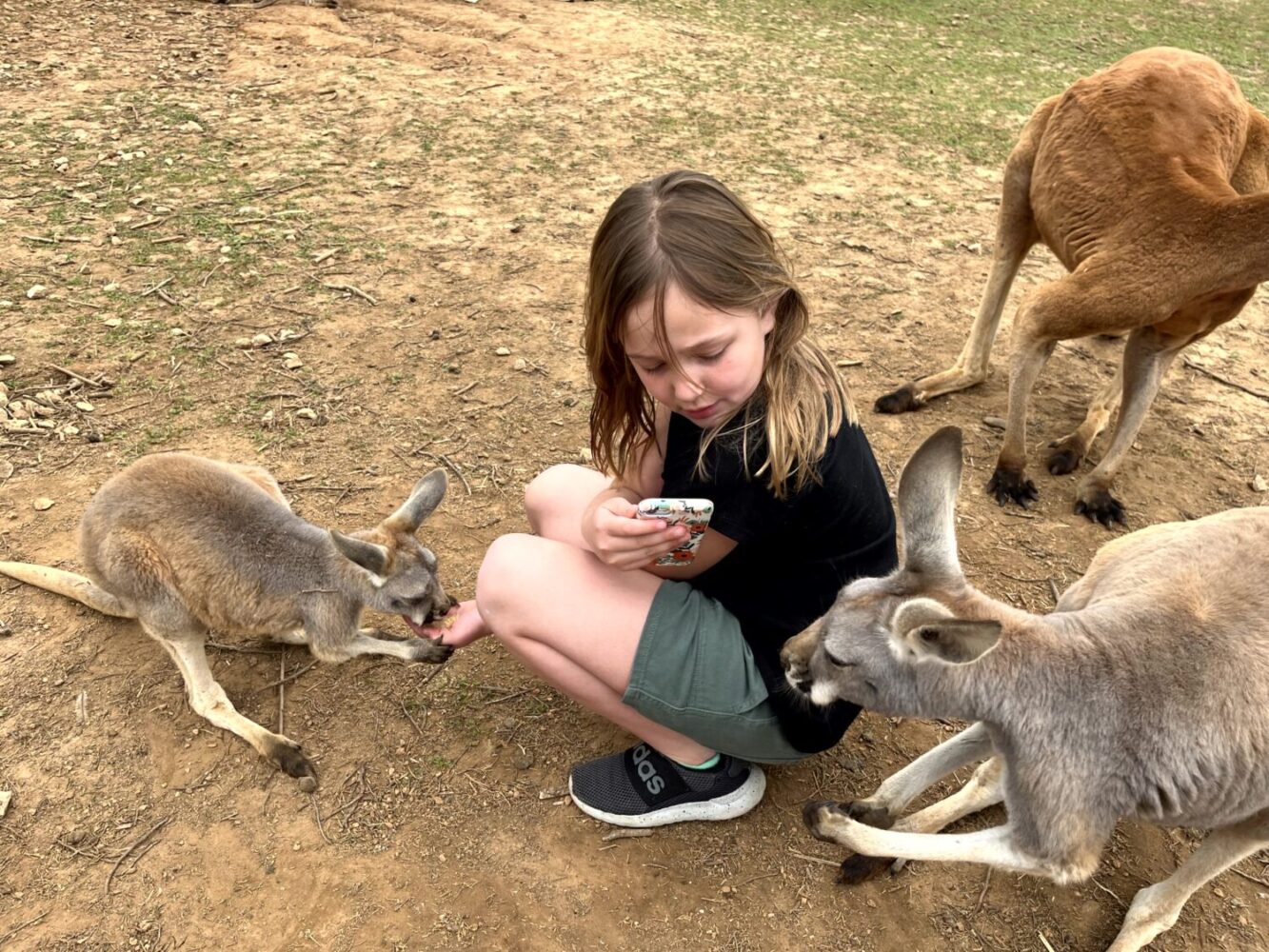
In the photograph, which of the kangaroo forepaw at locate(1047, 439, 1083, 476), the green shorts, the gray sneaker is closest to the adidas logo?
the gray sneaker

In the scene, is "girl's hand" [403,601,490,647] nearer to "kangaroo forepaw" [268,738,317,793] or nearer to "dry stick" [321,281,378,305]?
"kangaroo forepaw" [268,738,317,793]

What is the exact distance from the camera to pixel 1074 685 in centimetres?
163

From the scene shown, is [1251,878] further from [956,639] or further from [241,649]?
[241,649]

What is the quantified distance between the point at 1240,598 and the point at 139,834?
2450mm

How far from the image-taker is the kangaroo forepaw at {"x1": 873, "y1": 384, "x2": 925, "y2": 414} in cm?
358

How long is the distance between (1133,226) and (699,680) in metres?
2.25

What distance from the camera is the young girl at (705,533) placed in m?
1.67

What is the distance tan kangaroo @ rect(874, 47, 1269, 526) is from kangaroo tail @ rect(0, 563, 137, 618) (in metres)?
2.84

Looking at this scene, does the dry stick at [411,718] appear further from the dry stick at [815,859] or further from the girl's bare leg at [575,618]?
the dry stick at [815,859]

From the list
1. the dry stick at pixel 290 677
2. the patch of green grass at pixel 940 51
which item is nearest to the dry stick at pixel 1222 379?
the patch of green grass at pixel 940 51

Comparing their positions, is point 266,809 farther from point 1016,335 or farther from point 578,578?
point 1016,335

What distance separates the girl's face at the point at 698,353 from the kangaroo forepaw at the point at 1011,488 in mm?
1867

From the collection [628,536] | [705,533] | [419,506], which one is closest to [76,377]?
[419,506]

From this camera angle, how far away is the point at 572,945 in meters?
1.85
